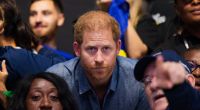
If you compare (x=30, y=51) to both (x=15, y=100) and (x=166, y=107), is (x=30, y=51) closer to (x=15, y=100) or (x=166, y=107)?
(x=15, y=100)

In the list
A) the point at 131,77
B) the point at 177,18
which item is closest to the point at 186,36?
the point at 177,18

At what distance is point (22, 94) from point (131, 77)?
0.74 m

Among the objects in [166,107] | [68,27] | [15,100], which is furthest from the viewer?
[68,27]

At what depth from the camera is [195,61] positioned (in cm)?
405

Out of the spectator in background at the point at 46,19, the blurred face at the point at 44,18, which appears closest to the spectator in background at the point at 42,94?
the spectator in background at the point at 46,19

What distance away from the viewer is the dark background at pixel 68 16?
6.29m

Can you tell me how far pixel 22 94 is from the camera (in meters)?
4.08

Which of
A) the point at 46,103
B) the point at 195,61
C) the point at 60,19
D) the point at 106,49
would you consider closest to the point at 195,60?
the point at 195,61

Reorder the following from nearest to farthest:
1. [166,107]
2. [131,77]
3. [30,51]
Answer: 1. [166,107]
2. [131,77]
3. [30,51]

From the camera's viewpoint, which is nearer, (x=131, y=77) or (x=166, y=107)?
(x=166, y=107)

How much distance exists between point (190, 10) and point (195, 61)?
2.89ft

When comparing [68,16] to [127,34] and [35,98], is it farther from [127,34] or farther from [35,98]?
[35,98]

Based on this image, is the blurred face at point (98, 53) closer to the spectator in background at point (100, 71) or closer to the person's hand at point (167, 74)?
the spectator in background at point (100, 71)

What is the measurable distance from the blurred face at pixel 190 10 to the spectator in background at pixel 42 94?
4.05 ft
